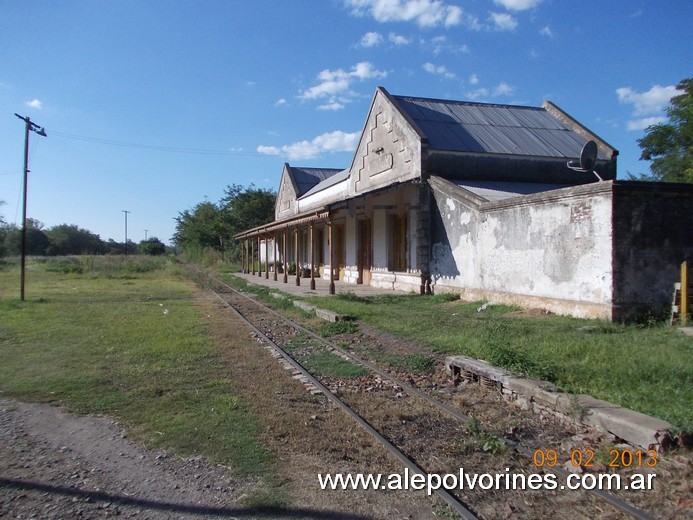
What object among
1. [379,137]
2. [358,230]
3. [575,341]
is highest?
[379,137]

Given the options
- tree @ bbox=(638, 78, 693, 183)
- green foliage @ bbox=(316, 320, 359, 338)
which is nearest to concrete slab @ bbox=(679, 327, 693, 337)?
green foliage @ bbox=(316, 320, 359, 338)

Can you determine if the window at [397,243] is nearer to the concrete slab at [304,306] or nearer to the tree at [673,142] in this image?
the concrete slab at [304,306]

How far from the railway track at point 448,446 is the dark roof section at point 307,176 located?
30.5 m

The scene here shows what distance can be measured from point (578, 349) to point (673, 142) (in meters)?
28.0

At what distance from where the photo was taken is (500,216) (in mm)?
13789

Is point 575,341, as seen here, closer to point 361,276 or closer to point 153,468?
point 153,468

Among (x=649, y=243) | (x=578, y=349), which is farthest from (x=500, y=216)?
(x=578, y=349)

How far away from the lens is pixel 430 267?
17719 millimetres

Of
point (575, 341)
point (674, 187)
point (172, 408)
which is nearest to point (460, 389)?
point (575, 341)

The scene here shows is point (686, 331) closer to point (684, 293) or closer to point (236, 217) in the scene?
point (684, 293)

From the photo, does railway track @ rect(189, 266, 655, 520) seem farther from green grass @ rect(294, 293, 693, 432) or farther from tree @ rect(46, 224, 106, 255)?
tree @ rect(46, 224, 106, 255)

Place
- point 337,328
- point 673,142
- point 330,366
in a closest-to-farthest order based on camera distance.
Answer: point 330,366 → point 337,328 → point 673,142

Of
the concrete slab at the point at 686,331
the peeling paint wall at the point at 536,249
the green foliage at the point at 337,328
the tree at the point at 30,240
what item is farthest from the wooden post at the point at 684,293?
the tree at the point at 30,240

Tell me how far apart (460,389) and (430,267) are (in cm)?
1078
